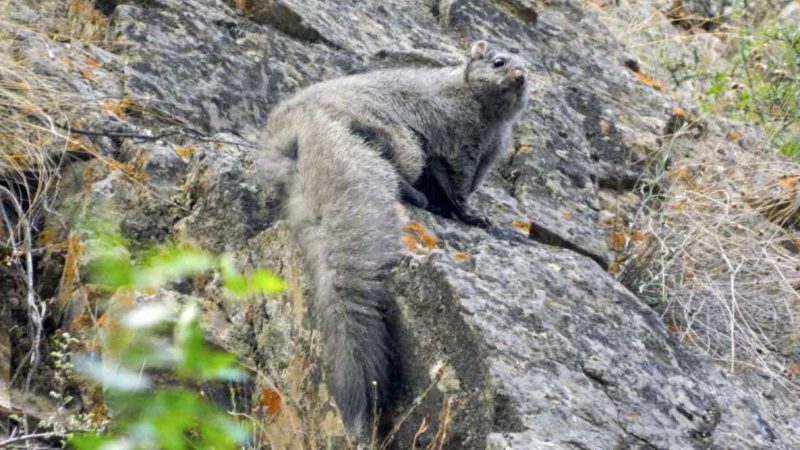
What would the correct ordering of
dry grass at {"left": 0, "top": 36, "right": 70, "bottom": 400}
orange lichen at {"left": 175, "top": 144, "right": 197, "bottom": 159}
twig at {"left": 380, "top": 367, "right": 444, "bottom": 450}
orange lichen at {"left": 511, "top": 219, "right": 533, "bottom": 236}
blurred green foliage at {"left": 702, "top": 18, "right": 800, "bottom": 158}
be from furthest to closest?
blurred green foliage at {"left": 702, "top": 18, "right": 800, "bottom": 158} < orange lichen at {"left": 511, "top": 219, "right": 533, "bottom": 236} < orange lichen at {"left": 175, "top": 144, "right": 197, "bottom": 159} < dry grass at {"left": 0, "top": 36, "right": 70, "bottom": 400} < twig at {"left": 380, "top": 367, "right": 444, "bottom": 450}

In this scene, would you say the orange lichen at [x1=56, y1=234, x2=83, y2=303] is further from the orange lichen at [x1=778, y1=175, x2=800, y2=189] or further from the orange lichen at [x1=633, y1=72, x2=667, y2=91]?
the orange lichen at [x1=633, y1=72, x2=667, y2=91]

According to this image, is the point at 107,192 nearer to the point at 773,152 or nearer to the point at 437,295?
the point at 437,295

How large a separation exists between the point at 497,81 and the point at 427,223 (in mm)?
1522

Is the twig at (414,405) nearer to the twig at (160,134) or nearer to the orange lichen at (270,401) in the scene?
the orange lichen at (270,401)

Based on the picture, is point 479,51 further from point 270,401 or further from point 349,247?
point 270,401

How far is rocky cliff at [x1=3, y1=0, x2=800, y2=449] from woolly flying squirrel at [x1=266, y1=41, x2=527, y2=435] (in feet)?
0.49

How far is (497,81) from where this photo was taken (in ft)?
23.1

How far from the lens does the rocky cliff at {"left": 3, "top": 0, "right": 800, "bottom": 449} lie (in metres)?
4.50

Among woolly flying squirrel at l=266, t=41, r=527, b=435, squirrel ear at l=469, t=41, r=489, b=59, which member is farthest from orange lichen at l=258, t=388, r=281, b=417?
squirrel ear at l=469, t=41, r=489, b=59

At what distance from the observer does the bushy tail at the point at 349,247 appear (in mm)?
4422

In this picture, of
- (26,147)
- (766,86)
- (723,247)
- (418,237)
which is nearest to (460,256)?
(418,237)

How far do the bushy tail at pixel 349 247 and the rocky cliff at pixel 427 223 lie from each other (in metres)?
0.13

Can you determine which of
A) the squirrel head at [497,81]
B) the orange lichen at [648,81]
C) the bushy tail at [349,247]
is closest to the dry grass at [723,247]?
the orange lichen at [648,81]

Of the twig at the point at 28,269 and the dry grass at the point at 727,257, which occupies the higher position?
the dry grass at the point at 727,257
